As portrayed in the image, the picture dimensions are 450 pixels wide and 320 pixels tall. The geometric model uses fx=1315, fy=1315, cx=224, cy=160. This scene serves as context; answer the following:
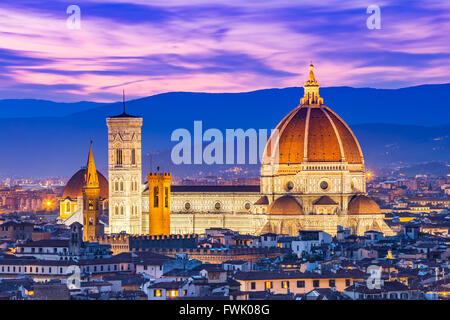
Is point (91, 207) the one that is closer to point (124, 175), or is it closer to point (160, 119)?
point (124, 175)

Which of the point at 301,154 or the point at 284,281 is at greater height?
the point at 301,154

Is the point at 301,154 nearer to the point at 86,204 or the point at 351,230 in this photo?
the point at 351,230

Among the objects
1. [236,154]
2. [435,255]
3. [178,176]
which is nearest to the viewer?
[435,255]

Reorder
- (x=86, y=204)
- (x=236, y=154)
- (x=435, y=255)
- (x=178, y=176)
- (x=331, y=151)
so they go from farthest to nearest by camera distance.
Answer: (x=178, y=176), (x=236, y=154), (x=331, y=151), (x=86, y=204), (x=435, y=255)

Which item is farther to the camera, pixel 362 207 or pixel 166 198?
pixel 166 198

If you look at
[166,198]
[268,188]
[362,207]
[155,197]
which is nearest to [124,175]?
[155,197]

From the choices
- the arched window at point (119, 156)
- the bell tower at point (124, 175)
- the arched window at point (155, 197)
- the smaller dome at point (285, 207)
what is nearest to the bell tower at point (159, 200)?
the arched window at point (155, 197)

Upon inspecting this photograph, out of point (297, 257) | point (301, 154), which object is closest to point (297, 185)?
point (301, 154)
